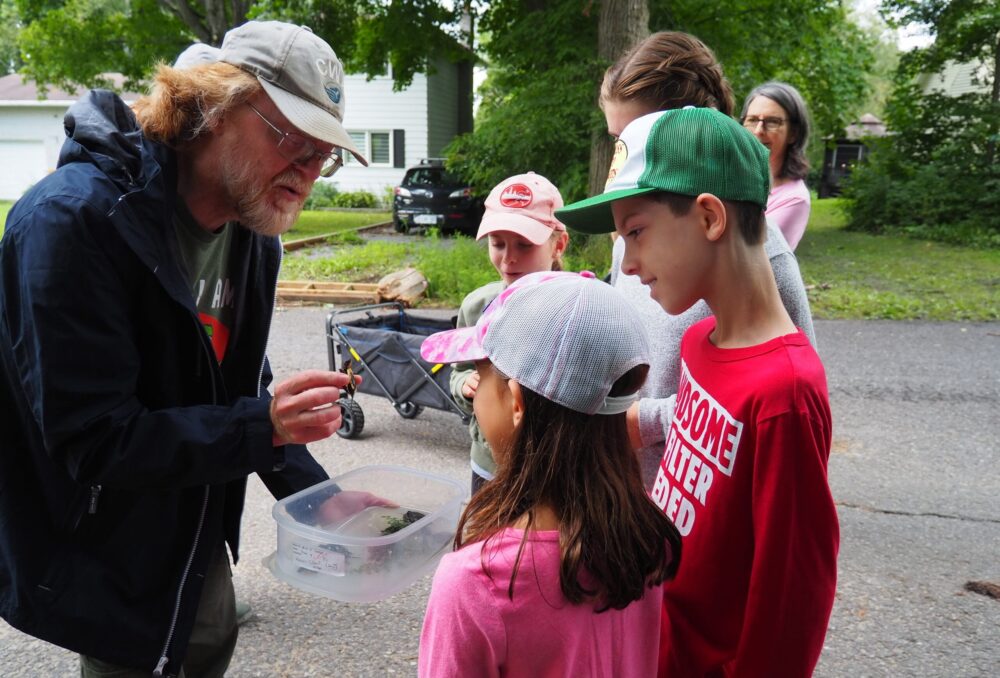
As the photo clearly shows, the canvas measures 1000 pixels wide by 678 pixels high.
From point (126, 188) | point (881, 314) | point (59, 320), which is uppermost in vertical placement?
point (126, 188)

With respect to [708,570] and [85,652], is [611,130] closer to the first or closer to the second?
[708,570]

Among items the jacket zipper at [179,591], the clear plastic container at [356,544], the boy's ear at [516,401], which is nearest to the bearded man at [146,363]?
the jacket zipper at [179,591]

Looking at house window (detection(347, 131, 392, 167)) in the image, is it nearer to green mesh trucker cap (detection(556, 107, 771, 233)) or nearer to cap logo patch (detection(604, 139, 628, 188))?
cap logo patch (detection(604, 139, 628, 188))

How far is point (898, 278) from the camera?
11211 millimetres

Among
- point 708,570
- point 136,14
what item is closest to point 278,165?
point 708,570

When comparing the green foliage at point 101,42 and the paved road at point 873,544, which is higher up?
the green foliage at point 101,42

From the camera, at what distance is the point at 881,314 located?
895 centimetres

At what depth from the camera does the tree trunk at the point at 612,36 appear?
10.1 m

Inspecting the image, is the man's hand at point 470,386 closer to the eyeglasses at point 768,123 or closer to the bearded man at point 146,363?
the bearded man at point 146,363

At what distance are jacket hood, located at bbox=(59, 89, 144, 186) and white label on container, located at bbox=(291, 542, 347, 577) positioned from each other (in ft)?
3.28

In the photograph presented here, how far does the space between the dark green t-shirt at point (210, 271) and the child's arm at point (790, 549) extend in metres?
1.33

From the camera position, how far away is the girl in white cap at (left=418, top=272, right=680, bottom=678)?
1224 millimetres

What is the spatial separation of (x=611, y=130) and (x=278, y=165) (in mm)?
981

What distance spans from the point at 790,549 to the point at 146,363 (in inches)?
54.1
